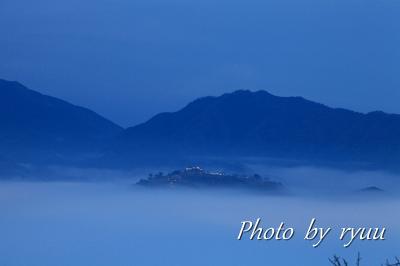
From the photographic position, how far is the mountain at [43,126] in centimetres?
686

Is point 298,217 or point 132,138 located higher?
point 132,138

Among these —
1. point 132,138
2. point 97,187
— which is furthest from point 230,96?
point 97,187

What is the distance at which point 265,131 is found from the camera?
6.95 m

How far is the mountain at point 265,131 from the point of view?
6.77 metres

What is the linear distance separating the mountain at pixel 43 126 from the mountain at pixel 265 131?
0.25 meters

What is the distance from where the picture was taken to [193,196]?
21.2 feet

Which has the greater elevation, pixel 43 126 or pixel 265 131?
pixel 43 126

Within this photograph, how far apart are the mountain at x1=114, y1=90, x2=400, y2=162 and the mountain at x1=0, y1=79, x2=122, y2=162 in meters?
0.25

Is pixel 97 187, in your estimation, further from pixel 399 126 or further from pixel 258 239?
pixel 399 126

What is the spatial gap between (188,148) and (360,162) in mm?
1438

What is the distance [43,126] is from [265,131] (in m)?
1.88

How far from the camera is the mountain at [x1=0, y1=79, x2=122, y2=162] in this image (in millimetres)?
6855

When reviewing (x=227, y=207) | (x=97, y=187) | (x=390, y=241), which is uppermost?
(x=97, y=187)

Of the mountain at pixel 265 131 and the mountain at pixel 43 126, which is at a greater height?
the mountain at pixel 43 126
